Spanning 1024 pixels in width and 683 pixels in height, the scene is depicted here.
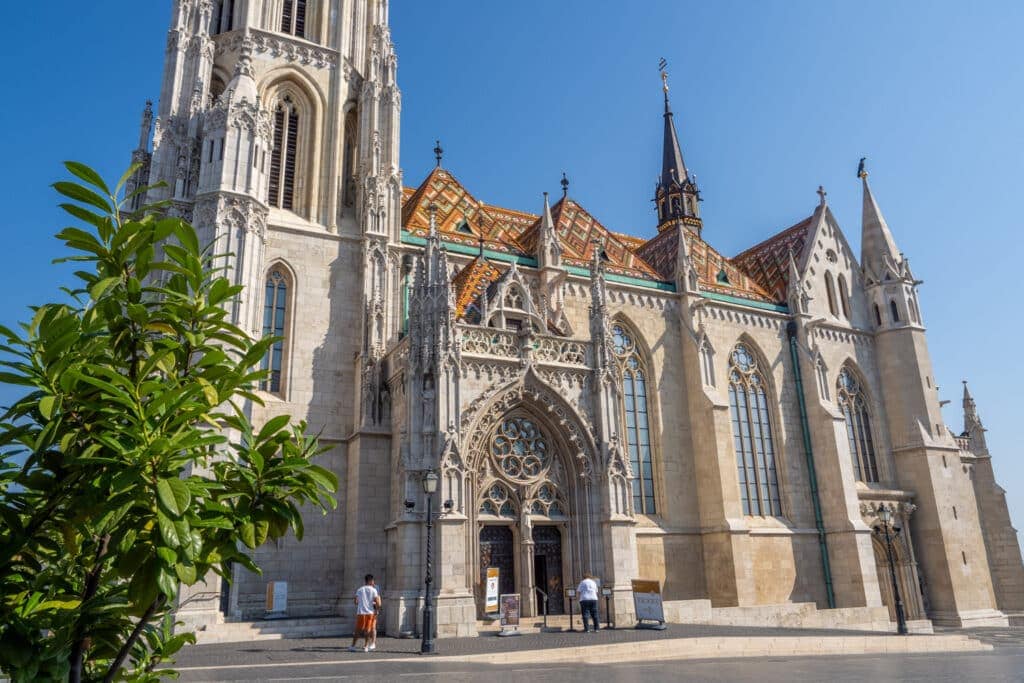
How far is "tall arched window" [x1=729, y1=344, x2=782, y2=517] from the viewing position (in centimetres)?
2700

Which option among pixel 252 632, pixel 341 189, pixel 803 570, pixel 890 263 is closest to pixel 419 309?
pixel 341 189

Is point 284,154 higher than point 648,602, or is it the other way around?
point 284,154

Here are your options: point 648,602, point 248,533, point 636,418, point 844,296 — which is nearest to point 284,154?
point 636,418

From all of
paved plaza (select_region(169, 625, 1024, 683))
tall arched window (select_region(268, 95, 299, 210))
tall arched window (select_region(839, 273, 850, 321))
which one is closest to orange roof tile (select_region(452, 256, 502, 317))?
tall arched window (select_region(268, 95, 299, 210))

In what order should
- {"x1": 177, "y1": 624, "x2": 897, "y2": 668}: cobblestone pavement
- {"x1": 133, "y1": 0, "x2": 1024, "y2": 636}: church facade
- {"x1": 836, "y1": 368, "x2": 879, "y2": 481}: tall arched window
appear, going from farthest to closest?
{"x1": 836, "y1": 368, "x2": 879, "y2": 481}: tall arched window → {"x1": 133, "y1": 0, "x2": 1024, "y2": 636}: church facade → {"x1": 177, "y1": 624, "x2": 897, "y2": 668}: cobblestone pavement

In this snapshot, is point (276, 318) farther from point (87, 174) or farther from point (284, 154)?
point (87, 174)

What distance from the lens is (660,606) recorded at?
1709cm

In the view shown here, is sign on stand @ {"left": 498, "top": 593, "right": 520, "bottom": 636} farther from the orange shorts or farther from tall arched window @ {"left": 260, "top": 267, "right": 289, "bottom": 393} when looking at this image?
tall arched window @ {"left": 260, "top": 267, "right": 289, "bottom": 393}

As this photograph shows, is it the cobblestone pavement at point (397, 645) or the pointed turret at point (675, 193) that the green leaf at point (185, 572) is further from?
the pointed turret at point (675, 193)

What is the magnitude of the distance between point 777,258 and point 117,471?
34.3 m

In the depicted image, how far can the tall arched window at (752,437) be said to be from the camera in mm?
27000

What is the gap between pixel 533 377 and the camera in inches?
756

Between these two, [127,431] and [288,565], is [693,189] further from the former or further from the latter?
[127,431]

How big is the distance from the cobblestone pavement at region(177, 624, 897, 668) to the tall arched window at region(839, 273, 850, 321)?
19.1 meters
